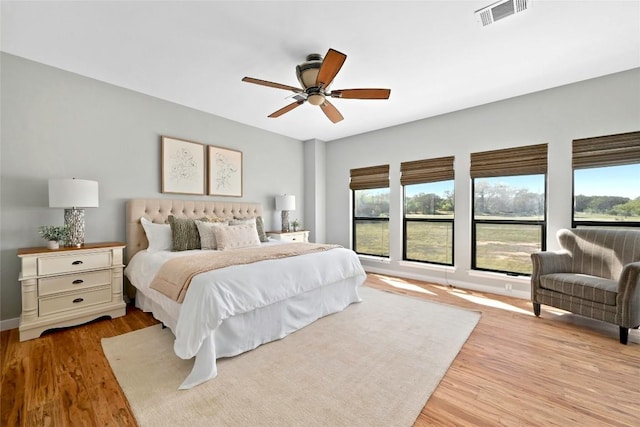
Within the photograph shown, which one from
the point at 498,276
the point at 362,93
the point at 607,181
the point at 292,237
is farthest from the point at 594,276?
the point at 292,237

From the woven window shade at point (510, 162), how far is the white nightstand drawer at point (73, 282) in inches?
195

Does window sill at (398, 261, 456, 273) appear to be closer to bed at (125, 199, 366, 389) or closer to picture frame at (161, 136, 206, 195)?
bed at (125, 199, 366, 389)

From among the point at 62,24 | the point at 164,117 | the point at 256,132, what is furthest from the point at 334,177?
the point at 62,24

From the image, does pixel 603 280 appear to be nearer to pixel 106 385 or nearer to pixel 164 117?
pixel 106 385

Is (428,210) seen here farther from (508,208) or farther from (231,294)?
(231,294)

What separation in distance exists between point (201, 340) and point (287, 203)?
3.29 m

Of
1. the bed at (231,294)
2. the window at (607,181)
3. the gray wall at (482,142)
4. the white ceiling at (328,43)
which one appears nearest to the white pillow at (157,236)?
the bed at (231,294)

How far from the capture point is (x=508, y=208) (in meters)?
3.88

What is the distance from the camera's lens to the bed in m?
1.92

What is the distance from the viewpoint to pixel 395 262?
195 inches

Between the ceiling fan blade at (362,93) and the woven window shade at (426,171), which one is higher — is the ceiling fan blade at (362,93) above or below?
above

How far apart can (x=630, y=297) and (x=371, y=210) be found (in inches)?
142

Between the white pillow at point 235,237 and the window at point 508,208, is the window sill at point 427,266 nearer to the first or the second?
the window at point 508,208

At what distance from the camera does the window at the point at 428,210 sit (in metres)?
4.41
